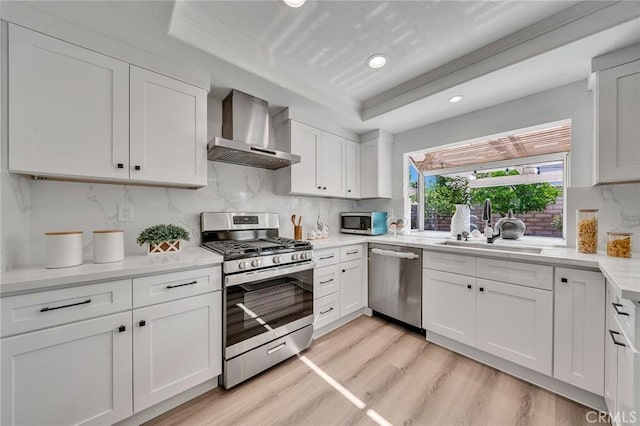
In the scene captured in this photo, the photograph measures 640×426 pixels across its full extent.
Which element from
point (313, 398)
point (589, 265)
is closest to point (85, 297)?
point (313, 398)

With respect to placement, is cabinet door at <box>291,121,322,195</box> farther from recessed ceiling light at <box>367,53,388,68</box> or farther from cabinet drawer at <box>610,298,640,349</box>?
cabinet drawer at <box>610,298,640,349</box>

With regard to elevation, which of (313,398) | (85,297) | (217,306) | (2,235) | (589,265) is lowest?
(313,398)

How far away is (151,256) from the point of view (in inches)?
65.7

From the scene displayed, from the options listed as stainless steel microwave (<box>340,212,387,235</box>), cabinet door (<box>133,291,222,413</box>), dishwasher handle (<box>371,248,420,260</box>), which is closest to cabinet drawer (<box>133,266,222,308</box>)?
cabinet door (<box>133,291,222,413</box>)

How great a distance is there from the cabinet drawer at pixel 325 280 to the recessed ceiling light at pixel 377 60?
1908 millimetres

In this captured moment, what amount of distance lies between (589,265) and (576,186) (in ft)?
2.91

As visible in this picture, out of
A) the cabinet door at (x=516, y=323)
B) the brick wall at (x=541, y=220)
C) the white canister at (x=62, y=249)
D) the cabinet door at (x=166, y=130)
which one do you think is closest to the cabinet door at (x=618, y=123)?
the brick wall at (x=541, y=220)

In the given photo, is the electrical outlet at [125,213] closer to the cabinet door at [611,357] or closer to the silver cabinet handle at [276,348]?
the silver cabinet handle at [276,348]

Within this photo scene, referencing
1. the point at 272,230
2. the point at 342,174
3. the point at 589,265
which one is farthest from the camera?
the point at 342,174

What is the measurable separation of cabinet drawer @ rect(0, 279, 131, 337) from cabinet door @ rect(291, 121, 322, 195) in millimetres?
1646

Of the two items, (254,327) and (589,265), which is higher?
(589,265)

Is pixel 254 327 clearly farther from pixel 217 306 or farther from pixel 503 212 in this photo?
pixel 503 212

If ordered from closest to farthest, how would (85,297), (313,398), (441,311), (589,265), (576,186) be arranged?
(85,297)
(589,265)
(313,398)
(576,186)
(441,311)

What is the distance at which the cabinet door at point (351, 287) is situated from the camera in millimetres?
2578
